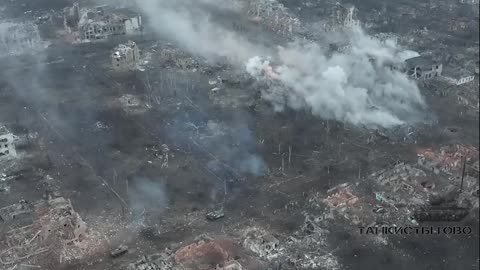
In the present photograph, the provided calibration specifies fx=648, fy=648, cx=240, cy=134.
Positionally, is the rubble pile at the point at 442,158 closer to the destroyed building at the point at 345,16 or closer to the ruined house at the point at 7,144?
the destroyed building at the point at 345,16

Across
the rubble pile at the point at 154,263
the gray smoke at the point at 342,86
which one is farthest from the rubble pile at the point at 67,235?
the gray smoke at the point at 342,86

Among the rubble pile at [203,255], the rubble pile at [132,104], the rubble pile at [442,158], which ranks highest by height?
the rubble pile at [442,158]

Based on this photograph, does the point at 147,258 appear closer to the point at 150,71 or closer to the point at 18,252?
the point at 18,252

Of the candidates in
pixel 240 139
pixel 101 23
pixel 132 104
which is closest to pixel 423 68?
pixel 240 139

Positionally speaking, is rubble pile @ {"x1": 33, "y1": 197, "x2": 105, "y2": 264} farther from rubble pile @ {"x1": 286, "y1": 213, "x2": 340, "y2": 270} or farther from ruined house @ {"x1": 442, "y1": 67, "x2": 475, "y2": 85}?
ruined house @ {"x1": 442, "y1": 67, "x2": 475, "y2": 85}

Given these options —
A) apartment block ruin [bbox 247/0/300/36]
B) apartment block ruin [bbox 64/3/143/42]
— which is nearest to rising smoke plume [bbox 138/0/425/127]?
apartment block ruin [bbox 247/0/300/36]

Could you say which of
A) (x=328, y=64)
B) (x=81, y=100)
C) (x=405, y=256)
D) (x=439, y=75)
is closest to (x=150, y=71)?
(x=81, y=100)

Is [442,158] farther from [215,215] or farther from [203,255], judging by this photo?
[203,255]
